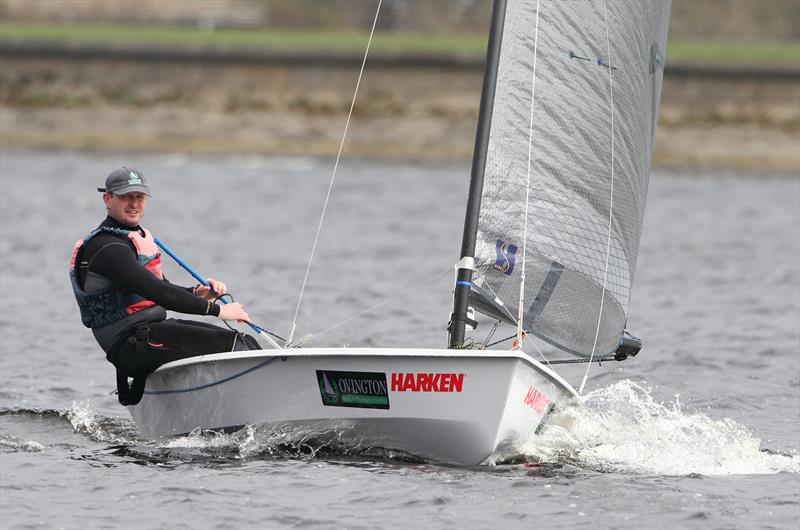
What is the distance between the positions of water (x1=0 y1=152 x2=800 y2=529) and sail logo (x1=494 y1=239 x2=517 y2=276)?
879 millimetres

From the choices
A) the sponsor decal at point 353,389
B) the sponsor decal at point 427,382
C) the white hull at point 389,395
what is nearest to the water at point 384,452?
the white hull at point 389,395

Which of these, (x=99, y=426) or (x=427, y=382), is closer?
(x=427, y=382)

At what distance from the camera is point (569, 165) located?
27.6 ft

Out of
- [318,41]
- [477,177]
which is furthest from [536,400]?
[318,41]

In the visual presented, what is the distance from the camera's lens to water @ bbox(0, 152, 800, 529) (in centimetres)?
714

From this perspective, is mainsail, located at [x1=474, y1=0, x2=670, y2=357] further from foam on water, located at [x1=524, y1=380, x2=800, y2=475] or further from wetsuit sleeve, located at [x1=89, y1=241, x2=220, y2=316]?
wetsuit sleeve, located at [x1=89, y1=241, x2=220, y2=316]

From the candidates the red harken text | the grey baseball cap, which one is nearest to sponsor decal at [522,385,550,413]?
the red harken text

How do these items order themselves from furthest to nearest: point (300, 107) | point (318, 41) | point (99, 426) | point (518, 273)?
point (318, 41)
point (300, 107)
point (99, 426)
point (518, 273)

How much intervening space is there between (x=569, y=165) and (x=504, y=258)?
2.29ft

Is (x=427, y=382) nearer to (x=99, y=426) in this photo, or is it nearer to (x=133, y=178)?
(x=133, y=178)

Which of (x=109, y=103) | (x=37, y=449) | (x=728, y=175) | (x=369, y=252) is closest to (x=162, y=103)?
(x=109, y=103)

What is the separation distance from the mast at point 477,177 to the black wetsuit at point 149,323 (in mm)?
1291

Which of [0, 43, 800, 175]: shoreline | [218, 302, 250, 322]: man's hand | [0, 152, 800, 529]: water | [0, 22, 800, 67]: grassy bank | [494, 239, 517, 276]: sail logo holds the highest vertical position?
[0, 22, 800, 67]: grassy bank

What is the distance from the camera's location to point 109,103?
31.8m
